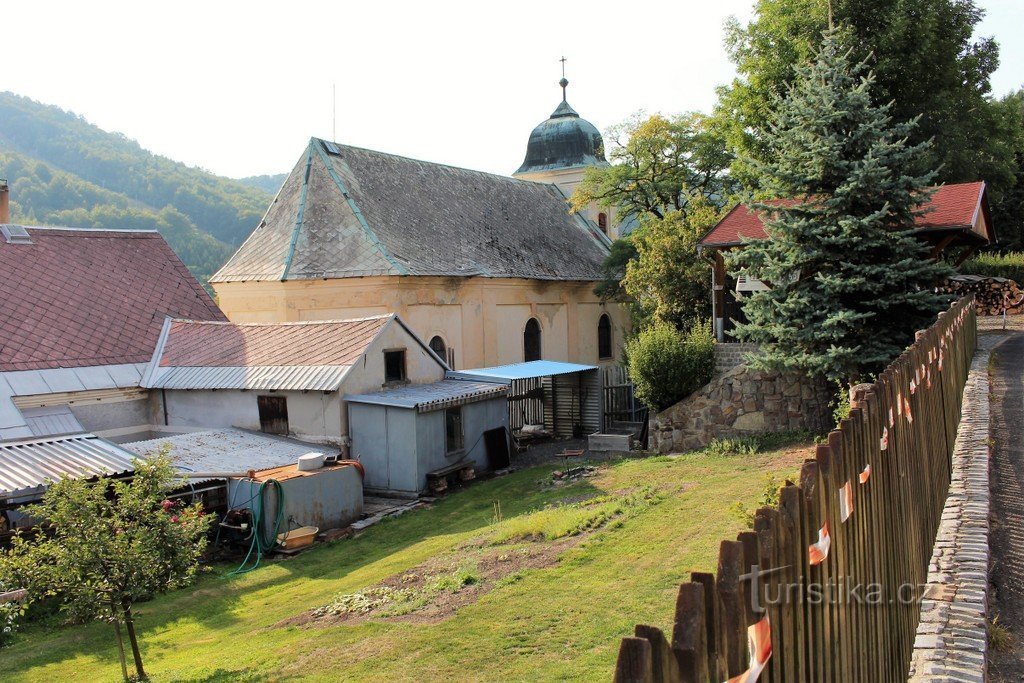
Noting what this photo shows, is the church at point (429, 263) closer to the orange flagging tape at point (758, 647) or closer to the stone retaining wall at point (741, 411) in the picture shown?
the stone retaining wall at point (741, 411)

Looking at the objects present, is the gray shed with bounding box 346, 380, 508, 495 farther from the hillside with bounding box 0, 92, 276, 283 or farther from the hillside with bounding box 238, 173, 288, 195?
the hillside with bounding box 238, 173, 288, 195

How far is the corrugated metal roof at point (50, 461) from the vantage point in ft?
47.8

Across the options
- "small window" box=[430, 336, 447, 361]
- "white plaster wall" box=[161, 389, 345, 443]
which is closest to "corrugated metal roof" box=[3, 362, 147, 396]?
"white plaster wall" box=[161, 389, 345, 443]

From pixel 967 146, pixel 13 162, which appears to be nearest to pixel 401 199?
pixel 967 146

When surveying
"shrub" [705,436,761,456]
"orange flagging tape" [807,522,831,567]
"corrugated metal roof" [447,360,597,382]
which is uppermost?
"orange flagging tape" [807,522,831,567]

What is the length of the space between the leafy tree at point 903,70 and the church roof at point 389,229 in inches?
361

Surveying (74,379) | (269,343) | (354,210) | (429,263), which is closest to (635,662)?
(74,379)

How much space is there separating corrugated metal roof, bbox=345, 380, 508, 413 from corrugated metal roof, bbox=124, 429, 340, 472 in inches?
65.7

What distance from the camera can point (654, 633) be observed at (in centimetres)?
214

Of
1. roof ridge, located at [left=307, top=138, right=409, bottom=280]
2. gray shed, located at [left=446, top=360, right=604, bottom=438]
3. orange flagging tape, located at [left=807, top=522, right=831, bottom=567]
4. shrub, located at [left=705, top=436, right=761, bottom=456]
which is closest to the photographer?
orange flagging tape, located at [left=807, top=522, right=831, bottom=567]

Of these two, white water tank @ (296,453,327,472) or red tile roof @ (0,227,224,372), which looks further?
red tile roof @ (0,227,224,372)

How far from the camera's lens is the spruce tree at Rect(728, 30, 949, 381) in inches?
683

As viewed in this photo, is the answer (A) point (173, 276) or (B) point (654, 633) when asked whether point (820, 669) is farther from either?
(A) point (173, 276)

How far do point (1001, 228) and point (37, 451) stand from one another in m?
44.7
